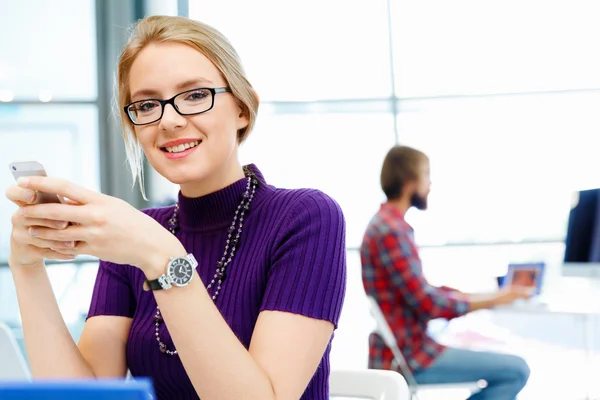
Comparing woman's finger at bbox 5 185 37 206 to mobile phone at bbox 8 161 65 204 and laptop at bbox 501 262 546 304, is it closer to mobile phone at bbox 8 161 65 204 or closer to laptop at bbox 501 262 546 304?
mobile phone at bbox 8 161 65 204

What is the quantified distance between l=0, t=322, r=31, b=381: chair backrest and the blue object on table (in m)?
1.35

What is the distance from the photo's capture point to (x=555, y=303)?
3818 millimetres

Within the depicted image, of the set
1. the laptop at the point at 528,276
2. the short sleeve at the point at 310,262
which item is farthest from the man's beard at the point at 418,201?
the short sleeve at the point at 310,262

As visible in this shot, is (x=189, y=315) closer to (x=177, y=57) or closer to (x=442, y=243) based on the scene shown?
(x=177, y=57)

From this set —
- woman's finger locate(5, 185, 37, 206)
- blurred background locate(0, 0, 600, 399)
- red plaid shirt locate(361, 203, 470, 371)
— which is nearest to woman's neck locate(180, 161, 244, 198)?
woman's finger locate(5, 185, 37, 206)

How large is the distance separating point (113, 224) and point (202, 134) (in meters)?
0.35

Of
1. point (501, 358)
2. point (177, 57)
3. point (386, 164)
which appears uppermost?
point (177, 57)

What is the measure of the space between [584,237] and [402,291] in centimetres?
118

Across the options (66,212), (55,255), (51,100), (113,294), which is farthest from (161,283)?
(51,100)

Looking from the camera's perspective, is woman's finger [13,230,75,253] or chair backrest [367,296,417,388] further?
chair backrest [367,296,417,388]

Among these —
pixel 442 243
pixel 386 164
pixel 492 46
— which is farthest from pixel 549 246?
pixel 386 164

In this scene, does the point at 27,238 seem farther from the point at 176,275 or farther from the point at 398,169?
the point at 398,169

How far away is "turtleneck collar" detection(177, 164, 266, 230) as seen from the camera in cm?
143

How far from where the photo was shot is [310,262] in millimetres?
1266
